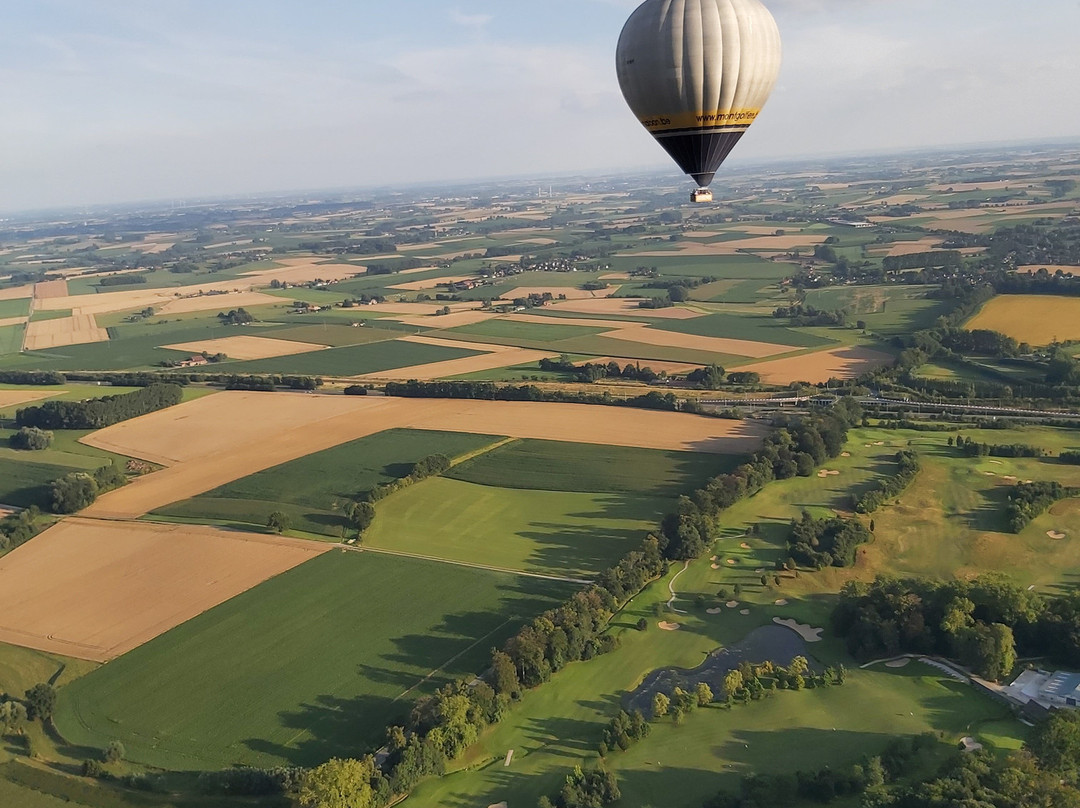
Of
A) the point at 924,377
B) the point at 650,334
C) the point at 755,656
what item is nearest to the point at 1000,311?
the point at 924,377

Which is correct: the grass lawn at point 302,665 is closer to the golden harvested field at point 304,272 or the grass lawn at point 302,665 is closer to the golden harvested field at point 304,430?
the golden harvested field at point 304,430

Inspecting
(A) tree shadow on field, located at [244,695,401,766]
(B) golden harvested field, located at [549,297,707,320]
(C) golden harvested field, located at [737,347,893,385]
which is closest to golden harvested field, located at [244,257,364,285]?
(B) golden harvested field, located at [549,297,707,320]

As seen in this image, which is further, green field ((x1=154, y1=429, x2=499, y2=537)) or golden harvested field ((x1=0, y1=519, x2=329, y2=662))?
green field ((x1=154, y1=429, x2=499, y2=537))

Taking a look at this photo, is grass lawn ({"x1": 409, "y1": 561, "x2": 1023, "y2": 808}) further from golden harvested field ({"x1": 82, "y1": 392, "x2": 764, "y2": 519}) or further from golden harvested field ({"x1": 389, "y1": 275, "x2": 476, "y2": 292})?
golden harvested field ({"x1": 389, "y1": 275, "x2": 476, "y2": 292})

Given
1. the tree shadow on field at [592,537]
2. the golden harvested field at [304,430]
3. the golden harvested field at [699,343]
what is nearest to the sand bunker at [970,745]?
the tree shadow on field at [592,537]

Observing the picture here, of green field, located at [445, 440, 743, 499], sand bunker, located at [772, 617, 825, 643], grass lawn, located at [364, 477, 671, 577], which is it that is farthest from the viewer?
green field, located at [445, 440, 743, 499]

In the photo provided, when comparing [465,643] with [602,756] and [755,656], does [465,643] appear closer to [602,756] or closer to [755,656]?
[602,756]

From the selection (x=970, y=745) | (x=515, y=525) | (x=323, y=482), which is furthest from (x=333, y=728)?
(x=323, y=482)
